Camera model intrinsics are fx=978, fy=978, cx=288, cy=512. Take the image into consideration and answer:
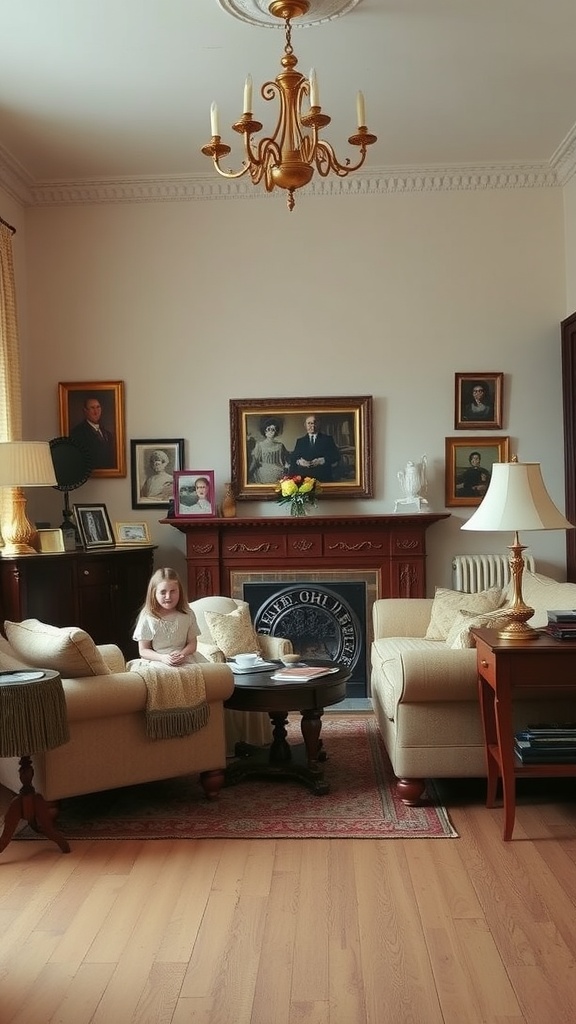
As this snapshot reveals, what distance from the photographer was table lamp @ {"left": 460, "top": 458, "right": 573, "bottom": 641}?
14.7 ft

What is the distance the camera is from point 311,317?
7.83 m

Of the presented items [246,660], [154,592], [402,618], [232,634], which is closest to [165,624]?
[154,592]

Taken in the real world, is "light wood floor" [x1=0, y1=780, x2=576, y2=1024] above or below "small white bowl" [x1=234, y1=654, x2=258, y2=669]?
below

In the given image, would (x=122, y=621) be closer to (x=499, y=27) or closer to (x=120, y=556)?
(x=120, y=556)

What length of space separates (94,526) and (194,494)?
0.81 m

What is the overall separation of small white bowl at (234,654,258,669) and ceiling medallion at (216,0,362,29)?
347cm

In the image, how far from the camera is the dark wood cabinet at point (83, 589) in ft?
20.5

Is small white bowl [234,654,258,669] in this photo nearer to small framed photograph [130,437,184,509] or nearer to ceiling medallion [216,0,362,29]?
small framed photograph [130,437,184,509]

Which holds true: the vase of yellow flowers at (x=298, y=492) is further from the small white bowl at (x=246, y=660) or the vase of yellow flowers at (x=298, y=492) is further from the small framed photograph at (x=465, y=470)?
the small white bowl at (x=246, y=660)

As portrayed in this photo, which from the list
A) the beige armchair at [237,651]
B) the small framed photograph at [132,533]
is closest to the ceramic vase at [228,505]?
the small framed photograph at [132,533]

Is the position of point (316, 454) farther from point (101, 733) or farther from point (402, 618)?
point (101, 733)

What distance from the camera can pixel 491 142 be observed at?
23.8 ft

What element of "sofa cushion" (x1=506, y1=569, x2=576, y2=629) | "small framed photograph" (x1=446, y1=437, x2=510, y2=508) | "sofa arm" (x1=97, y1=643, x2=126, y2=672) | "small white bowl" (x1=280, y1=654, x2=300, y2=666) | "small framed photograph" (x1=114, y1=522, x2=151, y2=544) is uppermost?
"small framed photograph" (x1=446, y1=437, x2=510, y2=508)

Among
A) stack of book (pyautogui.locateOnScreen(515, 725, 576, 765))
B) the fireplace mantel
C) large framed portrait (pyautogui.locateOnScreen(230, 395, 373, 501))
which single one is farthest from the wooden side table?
large framed portrait (pyautogui.locateOnScreen(230, 395, 373, 501))
